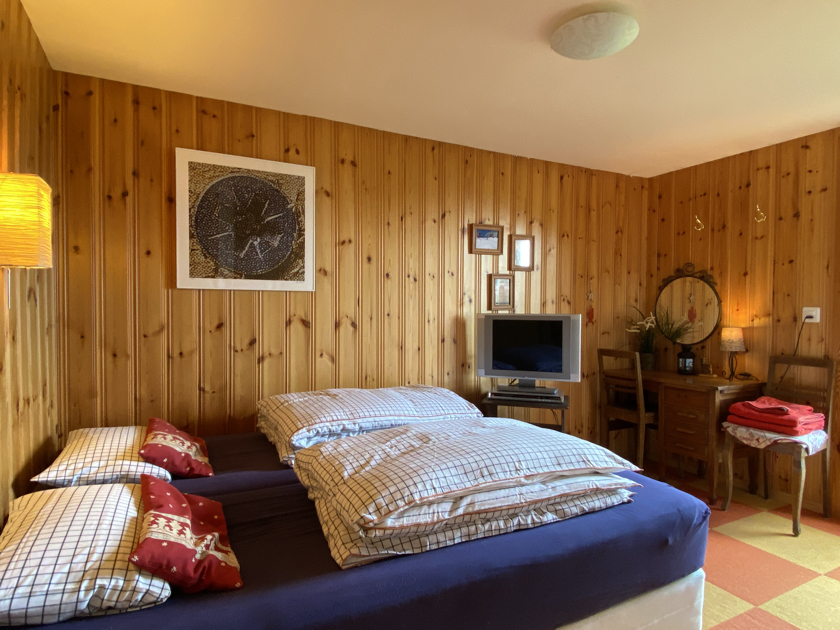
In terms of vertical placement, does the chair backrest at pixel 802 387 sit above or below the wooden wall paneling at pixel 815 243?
below

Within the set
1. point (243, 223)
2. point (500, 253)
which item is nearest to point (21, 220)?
point (243, 223)

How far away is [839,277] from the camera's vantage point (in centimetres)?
297

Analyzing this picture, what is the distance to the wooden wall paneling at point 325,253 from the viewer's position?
9.42ft

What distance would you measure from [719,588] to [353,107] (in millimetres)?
2940

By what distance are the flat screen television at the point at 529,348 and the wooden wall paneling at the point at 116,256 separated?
6.64 feet

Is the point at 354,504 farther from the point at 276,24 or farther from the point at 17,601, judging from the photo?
the point at 276,24

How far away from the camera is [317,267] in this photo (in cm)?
287

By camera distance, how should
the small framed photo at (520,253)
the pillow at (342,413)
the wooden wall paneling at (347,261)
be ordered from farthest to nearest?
1. the small framed photo at (520,253)
2. the wooden wall paneling at (347,261)
3. the pillow at (342,413)

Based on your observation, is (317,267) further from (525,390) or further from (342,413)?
(525,390)

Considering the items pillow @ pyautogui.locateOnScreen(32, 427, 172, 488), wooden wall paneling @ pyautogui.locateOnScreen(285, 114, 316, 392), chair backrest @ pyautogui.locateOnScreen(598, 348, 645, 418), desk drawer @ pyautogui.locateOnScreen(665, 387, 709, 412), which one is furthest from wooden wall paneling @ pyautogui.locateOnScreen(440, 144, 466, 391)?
pillow @ pyautogui.locateOnScreen(32, 427, 172, 488)

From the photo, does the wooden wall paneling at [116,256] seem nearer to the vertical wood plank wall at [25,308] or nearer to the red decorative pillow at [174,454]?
the vertical wood plank wall at [25,308]

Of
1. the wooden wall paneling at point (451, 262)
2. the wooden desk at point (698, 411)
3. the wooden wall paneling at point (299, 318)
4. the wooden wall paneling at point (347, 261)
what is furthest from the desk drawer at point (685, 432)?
the wooden wall paneling at point (299, 318)

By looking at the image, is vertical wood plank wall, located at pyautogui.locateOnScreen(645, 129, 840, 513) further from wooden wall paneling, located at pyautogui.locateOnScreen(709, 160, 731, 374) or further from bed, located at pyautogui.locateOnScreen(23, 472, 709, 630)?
bed, located at pyautogui.locateOnScreen(23, 472, 709, 630)

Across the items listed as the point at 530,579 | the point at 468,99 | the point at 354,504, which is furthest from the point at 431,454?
the point at 468,99
